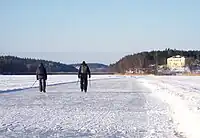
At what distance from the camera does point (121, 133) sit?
7969mm

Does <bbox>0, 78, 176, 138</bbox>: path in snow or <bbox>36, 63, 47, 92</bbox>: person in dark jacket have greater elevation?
<bbox>36, 63, 47, 92</bbox>: person in dark jacket

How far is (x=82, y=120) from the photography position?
32.6 feet

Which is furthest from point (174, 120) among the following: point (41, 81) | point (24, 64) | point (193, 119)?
point (24, 64)

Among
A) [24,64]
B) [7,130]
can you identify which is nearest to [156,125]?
[7,130]

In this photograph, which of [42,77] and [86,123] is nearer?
[86,123]

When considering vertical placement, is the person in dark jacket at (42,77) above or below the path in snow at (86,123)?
above

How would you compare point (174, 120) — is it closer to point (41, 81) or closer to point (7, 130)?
point (7, 130)

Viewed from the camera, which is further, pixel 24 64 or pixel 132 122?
pixel 24 64

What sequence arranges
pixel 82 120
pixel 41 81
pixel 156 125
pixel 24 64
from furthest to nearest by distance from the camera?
pixel 24 64 < pixel 41 81 < pixel 82 120 < pixel 156 125

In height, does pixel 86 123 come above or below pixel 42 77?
below

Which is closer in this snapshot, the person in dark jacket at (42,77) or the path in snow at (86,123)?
the path in snow at (86,123)

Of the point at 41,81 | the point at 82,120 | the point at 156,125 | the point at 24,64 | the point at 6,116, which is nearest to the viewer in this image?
the point at 156,125

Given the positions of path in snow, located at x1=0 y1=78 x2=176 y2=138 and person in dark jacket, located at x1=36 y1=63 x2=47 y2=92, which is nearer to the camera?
path in snow, located at x1=0 y1=78 x2=176 y2=138

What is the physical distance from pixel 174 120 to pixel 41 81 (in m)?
14.8
